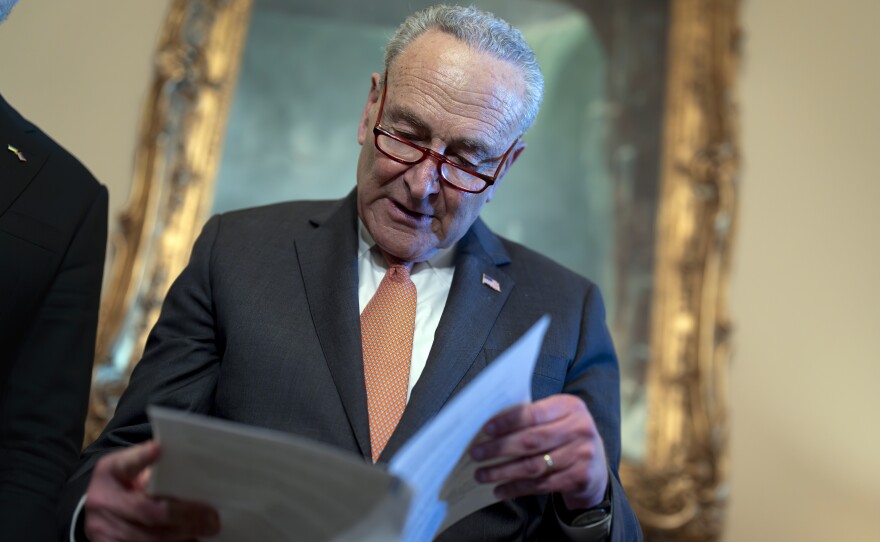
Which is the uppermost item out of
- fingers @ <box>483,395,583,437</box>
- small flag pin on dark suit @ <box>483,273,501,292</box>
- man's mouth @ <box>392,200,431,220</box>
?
man's mouth @ <box>392,200,431,220</box>

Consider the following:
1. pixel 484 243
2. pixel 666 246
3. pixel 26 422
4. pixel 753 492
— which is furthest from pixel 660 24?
pixel 26 422

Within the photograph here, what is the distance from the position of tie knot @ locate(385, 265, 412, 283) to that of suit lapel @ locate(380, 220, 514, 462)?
88 millimetres

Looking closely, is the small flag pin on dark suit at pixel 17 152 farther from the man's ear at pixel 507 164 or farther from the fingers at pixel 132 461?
the man's ear at pixel 507 164

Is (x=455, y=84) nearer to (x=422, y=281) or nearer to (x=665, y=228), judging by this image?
(x=422, y=281)

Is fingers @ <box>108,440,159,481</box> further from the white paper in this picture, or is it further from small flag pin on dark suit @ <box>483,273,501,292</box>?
small flag pin on dark suit @ <box>483,273,501,292</box>

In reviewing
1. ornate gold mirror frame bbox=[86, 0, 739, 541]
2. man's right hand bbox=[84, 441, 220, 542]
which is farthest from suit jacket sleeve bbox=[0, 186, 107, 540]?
ornate gold mirror frame bbox=[86, 0, 739, 541]

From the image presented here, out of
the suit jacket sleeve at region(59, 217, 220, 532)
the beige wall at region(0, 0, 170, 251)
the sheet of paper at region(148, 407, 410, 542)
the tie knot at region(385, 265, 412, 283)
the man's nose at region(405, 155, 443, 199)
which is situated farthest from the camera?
the beige wall at region(0, 0, 170, 251)

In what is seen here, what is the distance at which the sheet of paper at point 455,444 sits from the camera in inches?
38.0

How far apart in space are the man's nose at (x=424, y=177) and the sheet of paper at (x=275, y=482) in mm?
643

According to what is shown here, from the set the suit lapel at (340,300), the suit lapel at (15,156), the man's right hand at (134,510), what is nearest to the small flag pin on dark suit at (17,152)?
the suit lapel at (15,156)

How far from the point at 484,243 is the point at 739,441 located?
1881 mm

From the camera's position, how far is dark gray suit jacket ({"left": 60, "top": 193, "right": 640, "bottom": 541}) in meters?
1.44

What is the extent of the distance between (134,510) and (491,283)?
796 millimetres

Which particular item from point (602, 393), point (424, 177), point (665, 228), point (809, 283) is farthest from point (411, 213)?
point (809, 283)
